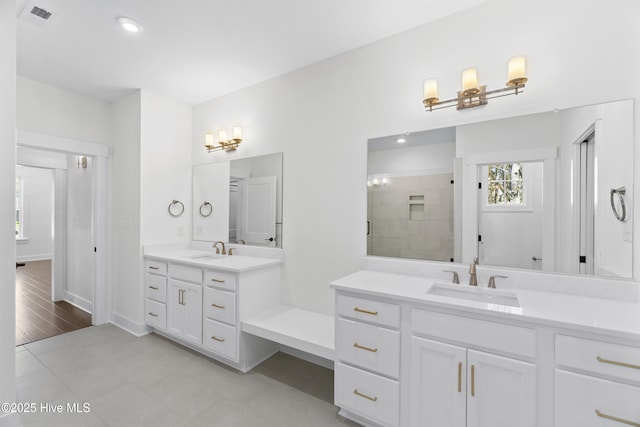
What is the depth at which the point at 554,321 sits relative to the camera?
1.24 meters

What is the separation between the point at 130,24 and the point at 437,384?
3.10 metres

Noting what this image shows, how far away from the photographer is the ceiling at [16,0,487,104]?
6.45 ft

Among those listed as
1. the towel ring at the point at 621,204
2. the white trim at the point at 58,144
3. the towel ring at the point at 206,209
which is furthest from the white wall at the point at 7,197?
the towel ring at the point at 621,204

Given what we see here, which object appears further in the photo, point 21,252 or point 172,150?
point 21,252

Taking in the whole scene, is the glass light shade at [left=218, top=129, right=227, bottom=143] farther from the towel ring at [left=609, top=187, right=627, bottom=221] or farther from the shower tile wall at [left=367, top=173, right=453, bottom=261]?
the towel ring at [left=609, top=187, right=627, bottom=221]

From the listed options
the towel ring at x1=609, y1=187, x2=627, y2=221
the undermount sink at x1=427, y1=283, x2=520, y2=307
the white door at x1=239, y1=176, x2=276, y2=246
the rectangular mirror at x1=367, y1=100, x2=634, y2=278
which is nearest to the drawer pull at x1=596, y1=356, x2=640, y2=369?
the undermount sink at x1=427, y1=283, x2=520, y2=307

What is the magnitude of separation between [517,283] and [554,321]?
596 millimetres

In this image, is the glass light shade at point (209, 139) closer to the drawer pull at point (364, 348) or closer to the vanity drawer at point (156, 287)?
the vanity drawer at point (156, 287)

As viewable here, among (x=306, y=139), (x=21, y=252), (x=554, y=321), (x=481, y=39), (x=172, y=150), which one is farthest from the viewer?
(x=21, y=252)

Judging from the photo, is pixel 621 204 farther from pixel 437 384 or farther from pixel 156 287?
pixel 156 287

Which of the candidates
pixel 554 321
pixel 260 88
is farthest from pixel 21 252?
pixel 554 321

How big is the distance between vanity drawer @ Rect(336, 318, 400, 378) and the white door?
1333 mm

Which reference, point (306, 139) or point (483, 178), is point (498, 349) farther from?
point (306, 139)

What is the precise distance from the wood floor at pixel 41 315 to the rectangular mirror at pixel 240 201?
1750mm
